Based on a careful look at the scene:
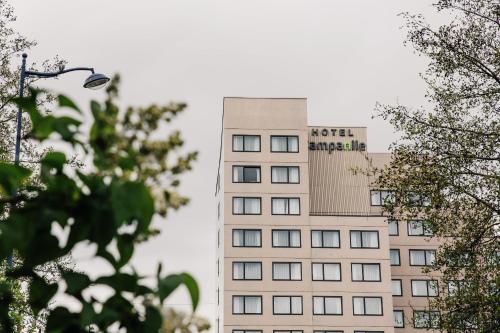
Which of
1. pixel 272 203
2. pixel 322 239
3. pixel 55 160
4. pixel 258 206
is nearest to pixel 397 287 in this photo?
pixel 322 239

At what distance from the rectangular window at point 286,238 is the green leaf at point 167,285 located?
8263 centimetres

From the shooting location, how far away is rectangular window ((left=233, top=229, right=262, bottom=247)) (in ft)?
276

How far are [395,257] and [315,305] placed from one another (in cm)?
1390

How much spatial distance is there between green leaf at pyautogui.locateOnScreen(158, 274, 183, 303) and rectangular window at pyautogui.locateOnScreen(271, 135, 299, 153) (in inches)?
3347

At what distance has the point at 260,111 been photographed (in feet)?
288

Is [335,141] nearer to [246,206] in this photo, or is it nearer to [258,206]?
[258,206]

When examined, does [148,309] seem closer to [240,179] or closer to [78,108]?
[78,108]

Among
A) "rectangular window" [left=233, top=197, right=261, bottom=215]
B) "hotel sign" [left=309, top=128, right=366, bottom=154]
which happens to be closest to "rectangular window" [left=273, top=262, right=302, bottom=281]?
"rectangular window" [left=233, top=197, right=261, bottom=215]

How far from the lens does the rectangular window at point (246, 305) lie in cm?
8125

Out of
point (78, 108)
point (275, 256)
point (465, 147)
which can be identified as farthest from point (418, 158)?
point (275, 256)

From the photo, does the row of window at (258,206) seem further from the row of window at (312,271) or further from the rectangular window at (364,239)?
the rectangular window at (364,239)

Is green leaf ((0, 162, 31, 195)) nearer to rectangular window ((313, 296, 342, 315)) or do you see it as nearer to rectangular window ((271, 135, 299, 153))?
rectangular window ((313, 296, 342, 315))

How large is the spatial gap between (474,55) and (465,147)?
2.63m

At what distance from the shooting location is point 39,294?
229 cm
